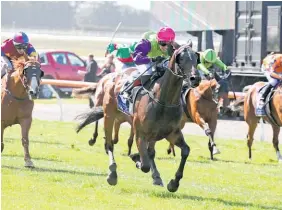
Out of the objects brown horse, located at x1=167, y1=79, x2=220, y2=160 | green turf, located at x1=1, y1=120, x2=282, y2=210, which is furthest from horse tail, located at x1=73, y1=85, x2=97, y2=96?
brown horse, located at x1=167, y1=79, x2=220, y2=160

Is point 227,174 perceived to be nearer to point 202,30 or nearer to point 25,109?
point 25,109

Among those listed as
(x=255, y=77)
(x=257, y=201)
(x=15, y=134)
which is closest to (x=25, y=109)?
(x=257, y=201)

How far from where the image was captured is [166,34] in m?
11.3

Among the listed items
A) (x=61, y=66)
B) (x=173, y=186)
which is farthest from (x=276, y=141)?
(x=61, y=66)

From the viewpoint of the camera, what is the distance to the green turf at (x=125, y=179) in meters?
10.0

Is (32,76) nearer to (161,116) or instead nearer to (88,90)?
(161,116)

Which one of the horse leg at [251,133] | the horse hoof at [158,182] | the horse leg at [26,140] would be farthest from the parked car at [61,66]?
the horse hoof at [158,182]

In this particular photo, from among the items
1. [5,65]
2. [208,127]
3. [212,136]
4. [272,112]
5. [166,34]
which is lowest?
[212,136]

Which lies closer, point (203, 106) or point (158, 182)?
point (158, 182)

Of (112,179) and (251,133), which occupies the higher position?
(112,179)

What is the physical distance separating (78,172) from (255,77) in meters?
11.5

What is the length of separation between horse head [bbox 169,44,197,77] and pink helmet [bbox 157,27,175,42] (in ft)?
2.47

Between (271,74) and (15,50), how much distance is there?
450 centimetres

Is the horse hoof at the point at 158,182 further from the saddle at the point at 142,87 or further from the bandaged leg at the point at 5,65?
the bandaged leg at the point at 5,65
